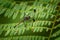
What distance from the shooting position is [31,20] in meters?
1.46

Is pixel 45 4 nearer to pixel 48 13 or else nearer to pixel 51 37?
pixel 48 13

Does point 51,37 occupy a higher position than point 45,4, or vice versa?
point 45,4

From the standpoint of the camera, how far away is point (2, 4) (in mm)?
1384

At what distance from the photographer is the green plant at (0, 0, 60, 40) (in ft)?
4.54

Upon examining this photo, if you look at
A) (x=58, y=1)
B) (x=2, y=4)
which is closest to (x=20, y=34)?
(x=2, y=4)

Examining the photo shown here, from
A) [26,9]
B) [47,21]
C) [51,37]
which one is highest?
[26,9]

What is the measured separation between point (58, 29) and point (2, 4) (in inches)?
22.3

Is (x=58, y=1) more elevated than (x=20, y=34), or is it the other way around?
(x=58, y=1)

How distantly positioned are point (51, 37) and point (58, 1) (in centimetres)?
35

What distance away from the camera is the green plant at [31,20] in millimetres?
1383

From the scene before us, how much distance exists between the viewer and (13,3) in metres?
1.46

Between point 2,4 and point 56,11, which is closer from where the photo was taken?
point 2,4

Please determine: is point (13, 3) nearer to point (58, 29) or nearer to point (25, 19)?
point (25, 19)

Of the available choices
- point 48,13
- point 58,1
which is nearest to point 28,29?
point 48,13
